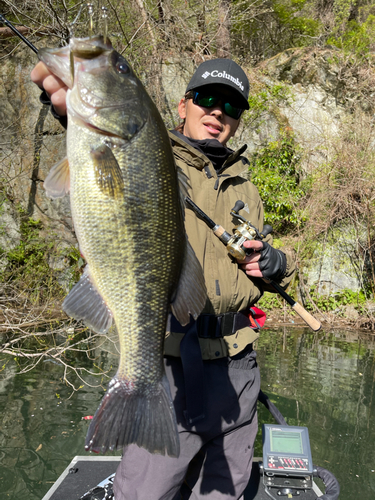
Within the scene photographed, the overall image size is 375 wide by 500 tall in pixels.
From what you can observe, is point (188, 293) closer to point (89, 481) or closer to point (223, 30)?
point (89, 481)

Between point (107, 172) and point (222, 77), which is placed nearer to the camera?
point (107, 172)

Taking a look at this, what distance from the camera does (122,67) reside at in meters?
1.50

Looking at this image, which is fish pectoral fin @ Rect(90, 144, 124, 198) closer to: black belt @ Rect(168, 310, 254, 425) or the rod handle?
black belt @ Rect(168, 310, 254, 425)

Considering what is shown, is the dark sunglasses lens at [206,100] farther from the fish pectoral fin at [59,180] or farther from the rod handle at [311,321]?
the rod handle at [311,321]

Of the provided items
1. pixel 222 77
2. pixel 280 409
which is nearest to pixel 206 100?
pixel 222 77

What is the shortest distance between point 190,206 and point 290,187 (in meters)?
9.99

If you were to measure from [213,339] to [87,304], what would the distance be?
851mm

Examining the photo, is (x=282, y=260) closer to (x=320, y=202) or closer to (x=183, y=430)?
(x=183, y=430)

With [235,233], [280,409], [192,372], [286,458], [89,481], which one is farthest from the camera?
[280,409]

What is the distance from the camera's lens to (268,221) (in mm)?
11344

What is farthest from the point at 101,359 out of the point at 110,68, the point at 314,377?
the point at 110,68

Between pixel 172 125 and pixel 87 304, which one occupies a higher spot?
pixel 87 304

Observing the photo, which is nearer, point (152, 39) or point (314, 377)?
point (314, 377)

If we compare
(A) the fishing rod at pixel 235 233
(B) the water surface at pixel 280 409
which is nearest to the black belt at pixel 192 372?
(A) the fishing rod at pixel 235 233
